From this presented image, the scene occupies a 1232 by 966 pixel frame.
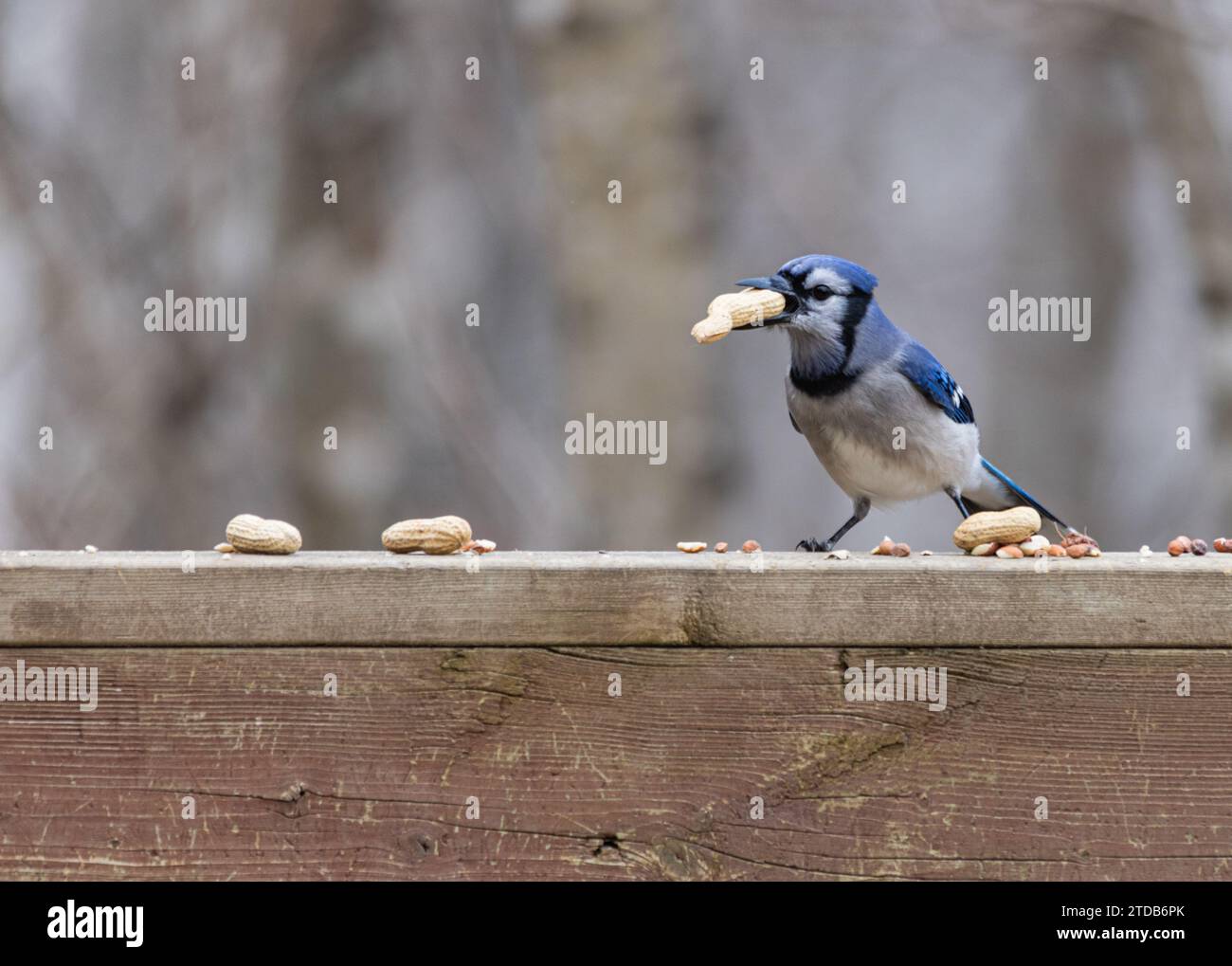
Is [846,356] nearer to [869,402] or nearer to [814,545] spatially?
[869,402]

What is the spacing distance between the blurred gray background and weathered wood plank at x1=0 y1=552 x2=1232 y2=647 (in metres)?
2.43

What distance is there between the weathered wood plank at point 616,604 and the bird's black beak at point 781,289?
115 cm

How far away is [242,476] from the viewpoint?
6.00 m

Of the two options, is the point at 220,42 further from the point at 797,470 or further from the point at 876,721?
the point at 876,721

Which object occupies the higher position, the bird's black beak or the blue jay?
the bird's black beak

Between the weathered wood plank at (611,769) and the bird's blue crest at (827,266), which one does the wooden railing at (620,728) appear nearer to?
the weathered wood plank at (611,769)

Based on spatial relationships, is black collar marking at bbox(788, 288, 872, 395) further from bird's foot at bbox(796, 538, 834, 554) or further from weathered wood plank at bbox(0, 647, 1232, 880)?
weathered wood plank at bbox(0, 647, 1232, 880)

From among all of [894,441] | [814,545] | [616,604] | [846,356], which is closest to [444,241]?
[846,356]

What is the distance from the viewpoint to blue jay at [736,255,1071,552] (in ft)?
9.90

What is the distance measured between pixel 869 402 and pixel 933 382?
0.17m

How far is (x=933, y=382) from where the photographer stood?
3.13m

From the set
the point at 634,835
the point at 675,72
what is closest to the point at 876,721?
the point at 634,835

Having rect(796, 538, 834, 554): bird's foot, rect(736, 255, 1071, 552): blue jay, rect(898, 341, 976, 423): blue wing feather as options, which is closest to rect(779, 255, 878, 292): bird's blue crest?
rect(736, 255, 1071, 552): blue jay

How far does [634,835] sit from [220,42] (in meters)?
4.72
